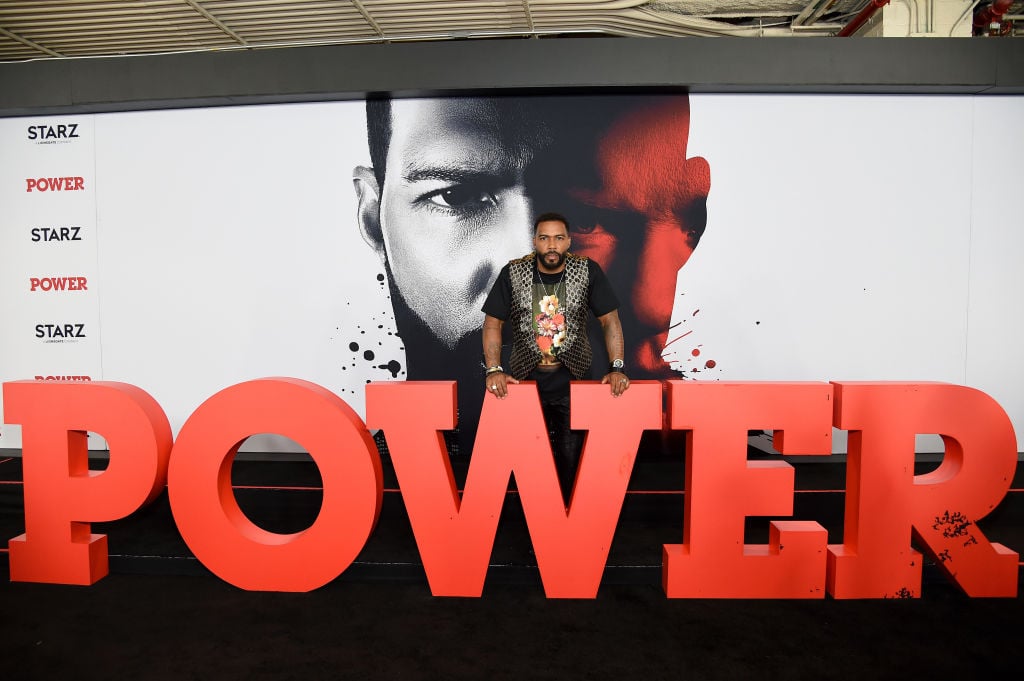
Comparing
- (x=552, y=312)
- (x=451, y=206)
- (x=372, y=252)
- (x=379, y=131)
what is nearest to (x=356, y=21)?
(x=379, y=131)

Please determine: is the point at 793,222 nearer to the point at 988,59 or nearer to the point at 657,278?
the point at 657,278

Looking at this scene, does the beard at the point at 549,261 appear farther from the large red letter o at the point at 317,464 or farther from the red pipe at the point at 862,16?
the red pipe at the point at 862,16

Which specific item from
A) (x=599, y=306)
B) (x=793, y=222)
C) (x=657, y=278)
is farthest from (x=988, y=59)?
(x=599, y=306)

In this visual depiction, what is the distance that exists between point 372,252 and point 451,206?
0.71 m

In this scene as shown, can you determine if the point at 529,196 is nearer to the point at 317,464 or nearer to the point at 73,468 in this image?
the point at 317,464

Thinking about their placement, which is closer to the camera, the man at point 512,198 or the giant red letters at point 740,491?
the giant red letters at point 740,491

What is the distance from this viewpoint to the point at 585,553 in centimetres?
236

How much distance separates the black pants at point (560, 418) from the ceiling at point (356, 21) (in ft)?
10.7

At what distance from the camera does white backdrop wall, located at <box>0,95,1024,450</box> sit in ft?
14.4

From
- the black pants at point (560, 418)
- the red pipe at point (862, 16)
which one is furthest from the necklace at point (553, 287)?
the red pipe at point (862, 16)

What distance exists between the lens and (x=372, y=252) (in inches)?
179

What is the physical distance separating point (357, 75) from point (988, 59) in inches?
175

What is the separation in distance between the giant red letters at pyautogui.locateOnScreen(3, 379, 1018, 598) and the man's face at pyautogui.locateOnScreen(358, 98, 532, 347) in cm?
223

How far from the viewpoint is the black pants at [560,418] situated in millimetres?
2801
